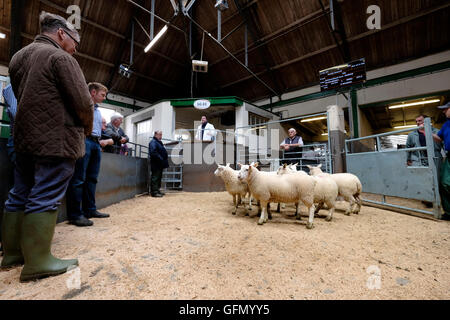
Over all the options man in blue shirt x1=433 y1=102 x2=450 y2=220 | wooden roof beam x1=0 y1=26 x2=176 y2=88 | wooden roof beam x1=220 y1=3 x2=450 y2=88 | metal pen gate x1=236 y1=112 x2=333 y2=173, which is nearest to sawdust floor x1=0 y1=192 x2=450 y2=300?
man in blue shirt x1=433 y1=102 x2=450 y2=220

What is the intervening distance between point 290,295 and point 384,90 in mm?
11191

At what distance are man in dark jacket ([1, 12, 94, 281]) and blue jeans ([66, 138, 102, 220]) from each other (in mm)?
1093

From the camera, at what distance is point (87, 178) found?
2.68 meters

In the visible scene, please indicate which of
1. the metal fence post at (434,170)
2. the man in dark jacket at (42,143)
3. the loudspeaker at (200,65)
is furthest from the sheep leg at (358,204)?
the loudspeaker at (200,65)

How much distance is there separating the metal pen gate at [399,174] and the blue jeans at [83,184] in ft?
16.2

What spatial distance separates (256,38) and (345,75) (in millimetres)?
4877

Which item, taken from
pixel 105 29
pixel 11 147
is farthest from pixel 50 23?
pixel 105 29

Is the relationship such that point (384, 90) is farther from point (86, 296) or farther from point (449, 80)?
point (86, 296)

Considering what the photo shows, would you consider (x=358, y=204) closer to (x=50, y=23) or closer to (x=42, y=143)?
(x=42, y=143)

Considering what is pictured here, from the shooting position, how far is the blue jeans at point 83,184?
91.5 inches

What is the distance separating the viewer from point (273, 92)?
11695mm

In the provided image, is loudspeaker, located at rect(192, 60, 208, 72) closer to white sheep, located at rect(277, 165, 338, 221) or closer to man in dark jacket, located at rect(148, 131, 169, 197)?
man in dark jacket, located at rect(148, 131, 169, 197)

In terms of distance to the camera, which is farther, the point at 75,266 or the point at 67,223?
the point at 67,223
